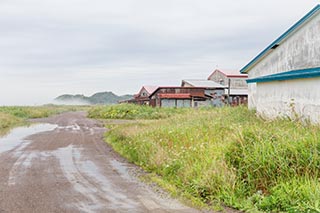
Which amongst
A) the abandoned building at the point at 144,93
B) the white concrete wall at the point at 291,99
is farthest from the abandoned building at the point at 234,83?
the white concrete wall at the point at 291,99

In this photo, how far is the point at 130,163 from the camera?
12453 mm

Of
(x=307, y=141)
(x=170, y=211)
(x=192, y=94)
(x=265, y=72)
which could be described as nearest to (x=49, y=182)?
(x=170, y=211)

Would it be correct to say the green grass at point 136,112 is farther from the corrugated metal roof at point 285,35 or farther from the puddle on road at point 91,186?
the puddle on road at point 91,186

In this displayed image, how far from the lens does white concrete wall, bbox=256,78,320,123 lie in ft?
40.2

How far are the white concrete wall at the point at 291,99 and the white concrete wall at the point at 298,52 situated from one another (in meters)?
2.05

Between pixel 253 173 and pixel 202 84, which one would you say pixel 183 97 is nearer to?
pixel 202 84

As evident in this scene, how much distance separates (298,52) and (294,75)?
199 inches

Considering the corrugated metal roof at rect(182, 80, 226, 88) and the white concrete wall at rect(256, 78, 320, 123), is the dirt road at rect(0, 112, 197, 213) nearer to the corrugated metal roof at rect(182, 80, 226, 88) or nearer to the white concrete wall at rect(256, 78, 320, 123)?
the white concrete wall at rect(256, 78, 320, 123)

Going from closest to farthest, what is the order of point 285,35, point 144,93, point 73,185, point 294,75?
1. point 73,185
2. point 294,75
3. point 285,35
4. point 144,93

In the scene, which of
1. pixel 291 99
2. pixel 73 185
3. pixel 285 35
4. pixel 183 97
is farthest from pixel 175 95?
pixel 73 185

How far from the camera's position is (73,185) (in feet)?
29.8

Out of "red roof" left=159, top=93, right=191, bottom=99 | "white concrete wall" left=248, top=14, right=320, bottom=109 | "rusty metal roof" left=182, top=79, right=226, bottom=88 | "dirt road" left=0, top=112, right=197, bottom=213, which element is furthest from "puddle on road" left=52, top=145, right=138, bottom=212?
"rusty metal roof" left=182, top=79, right=226, bottom=88

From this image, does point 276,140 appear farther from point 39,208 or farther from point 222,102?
point 222,102

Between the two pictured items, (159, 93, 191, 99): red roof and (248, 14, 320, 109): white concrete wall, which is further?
(159, 93, 191, 99): red roof
